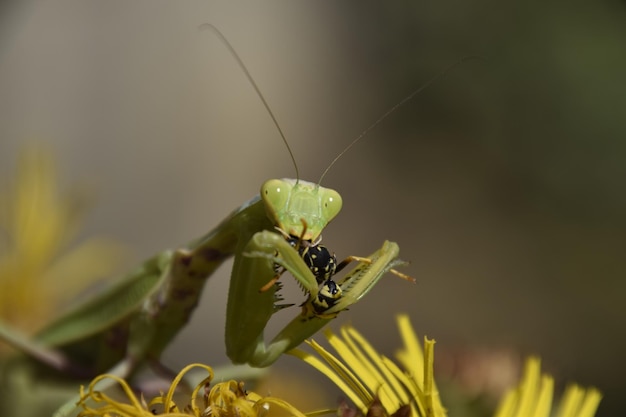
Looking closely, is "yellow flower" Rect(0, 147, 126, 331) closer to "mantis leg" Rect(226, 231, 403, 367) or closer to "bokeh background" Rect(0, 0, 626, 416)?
"mantis leg" Rect(226, 231, 403, 367)

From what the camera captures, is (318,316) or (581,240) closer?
(318,316)

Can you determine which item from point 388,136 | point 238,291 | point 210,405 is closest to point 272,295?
point 238,291

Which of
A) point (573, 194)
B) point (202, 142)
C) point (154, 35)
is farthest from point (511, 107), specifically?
point (154, 35)

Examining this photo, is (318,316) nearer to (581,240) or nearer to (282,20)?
(581,240)

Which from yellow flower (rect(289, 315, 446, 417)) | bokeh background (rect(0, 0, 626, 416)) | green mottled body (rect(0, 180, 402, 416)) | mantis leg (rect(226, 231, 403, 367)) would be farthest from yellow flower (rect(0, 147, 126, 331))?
bokeh background (rect(0, 0, 626, 416))

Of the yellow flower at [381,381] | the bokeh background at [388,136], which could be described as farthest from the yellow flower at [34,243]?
the bokeh background at [388,136]

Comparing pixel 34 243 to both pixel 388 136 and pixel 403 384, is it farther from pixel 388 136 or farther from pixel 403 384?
pixel 388 136
